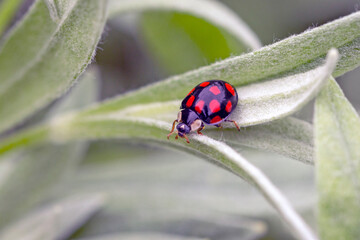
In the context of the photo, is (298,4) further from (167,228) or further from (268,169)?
(167,228)

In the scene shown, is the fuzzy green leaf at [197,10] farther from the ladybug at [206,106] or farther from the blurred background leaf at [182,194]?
the ladybug at [206,106]

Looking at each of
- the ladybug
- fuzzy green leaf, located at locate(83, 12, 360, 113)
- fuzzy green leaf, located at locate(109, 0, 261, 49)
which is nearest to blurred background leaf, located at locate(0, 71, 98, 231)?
fuzzy green leaf, located at locate(109, 0, 261, 49)

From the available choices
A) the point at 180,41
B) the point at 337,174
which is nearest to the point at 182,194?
the point at 180,41

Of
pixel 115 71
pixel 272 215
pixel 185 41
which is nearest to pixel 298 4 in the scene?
pixel 185 41

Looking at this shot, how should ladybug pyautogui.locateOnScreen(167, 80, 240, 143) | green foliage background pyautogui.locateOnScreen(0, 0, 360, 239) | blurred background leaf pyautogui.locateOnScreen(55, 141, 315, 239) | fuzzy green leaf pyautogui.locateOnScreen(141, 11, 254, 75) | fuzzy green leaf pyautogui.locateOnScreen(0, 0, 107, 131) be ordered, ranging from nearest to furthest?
1. green foliage background pyautogui.locateOnScreen(0, 0, 360, 239)
2. fuzzy green leaf pyautogui.locateOnScreen(0, 0, 107, 131)
3. ladybug pyautogui.locateOnScreen(167, 80, 240, 143)
4. blurred background leaf pyautogui.locateOnScreen(55, 141, 315, 239)
5. fuzzy green leaf pyautogui.locateOnScreen(141, 11, 254, 75)

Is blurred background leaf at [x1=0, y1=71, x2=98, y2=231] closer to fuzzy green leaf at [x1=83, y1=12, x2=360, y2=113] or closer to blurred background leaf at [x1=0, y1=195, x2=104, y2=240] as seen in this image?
blurred background leaf at [x1=0, y1=195, x2=104, y2=240]

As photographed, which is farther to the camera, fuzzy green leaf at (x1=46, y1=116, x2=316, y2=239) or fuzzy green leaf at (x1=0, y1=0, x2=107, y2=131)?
fuzzy green leaf at (x1=0, y1=0, x2=107, y2=131)

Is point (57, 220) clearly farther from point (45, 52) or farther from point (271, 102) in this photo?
point (271, 102)
